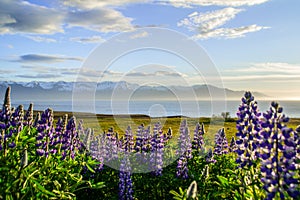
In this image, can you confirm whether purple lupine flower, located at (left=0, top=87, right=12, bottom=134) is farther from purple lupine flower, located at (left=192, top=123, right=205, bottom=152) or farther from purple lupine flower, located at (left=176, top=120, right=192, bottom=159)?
purple lupine flower, located at (left=192, top=123, right=205, bottom=152)

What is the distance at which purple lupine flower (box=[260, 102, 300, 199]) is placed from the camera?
352 centimetres

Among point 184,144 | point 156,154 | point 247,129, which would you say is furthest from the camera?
point 184,144

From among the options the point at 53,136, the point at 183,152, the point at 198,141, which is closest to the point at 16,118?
the point at 53,136

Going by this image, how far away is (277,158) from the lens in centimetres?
353

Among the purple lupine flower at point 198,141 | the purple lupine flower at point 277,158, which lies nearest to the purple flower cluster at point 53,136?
the purple lupine flower at point 277,158

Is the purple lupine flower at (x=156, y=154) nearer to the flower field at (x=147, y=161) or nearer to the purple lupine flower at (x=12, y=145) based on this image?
the flower field at (x=147, y=161)

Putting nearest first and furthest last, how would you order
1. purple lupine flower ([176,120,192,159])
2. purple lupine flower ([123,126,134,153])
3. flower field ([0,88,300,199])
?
1. flower field ([0,88,300,199])
2. purple lupine flower ([176,120,192,159])
3. purple lupine flower ([123,126,134,153])

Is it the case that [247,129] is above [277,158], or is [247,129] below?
above

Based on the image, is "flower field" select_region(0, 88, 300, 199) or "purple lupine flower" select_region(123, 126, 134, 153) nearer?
"flower field" select_region(0, 88, 300, 199)

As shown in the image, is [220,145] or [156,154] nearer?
[156,154]

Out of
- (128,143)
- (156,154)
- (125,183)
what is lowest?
(125,183)

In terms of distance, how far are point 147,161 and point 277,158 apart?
18.2ft

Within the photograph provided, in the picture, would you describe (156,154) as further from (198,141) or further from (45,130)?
(45,130)

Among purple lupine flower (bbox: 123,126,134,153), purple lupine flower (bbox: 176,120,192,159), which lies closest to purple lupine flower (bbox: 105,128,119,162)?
purple lupine flower (bbox: 123,126,134,153)
